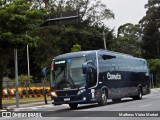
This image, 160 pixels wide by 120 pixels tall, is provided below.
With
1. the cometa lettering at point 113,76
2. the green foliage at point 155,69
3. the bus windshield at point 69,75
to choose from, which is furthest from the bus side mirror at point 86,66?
the green foliage at point 155,69

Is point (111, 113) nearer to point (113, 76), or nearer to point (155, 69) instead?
point (113, 76)

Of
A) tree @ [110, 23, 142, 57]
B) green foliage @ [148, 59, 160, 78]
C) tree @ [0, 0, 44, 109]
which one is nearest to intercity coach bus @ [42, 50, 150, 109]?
tree @ [0, 0, 44, 109]

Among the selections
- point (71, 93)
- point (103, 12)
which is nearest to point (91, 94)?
point (71, 93)

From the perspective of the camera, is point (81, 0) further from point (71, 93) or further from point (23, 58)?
point (71, 93)

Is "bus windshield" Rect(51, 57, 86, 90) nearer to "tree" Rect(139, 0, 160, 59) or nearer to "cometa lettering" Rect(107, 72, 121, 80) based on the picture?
"cometa lettering" Rect(107, 72, 121, 80)

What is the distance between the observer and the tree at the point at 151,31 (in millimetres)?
101562

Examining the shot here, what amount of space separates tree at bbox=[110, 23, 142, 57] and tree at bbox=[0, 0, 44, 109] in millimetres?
52338

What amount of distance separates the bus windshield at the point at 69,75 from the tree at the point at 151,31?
76.6m

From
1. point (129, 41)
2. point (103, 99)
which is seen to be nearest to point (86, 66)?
point (103, 99)

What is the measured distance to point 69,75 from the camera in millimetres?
25594

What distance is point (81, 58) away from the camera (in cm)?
2584

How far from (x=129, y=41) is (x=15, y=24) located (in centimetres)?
7094

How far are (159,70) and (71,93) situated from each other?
5657cm

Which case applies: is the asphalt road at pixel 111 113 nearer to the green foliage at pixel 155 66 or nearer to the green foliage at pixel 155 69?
the green foliage at pixel 155 66
